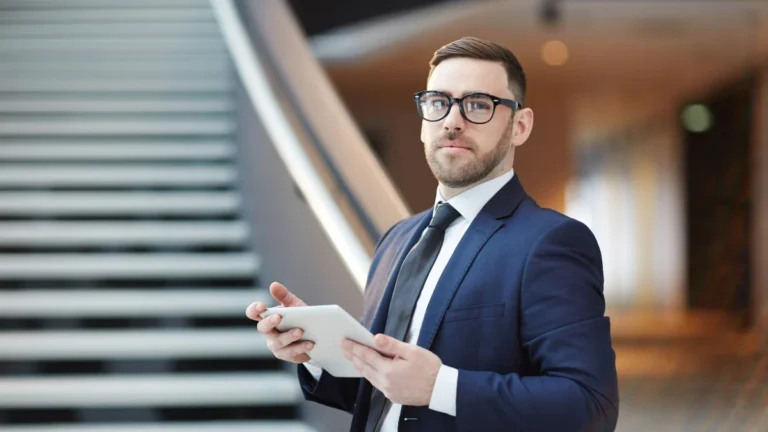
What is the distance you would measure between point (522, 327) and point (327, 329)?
28 centimetres

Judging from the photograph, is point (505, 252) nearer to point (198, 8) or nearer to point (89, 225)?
point (89, 225)

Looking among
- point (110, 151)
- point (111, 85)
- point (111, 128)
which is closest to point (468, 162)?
point (110, 151)

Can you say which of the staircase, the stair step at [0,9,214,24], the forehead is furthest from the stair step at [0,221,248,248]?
the forehead

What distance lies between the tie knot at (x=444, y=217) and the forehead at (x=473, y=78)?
184 mm

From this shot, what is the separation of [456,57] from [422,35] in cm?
809

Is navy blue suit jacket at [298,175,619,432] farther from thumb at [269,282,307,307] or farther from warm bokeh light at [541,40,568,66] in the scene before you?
warm bokeh light at [541,40,568,66]

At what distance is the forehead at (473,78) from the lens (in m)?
1.40

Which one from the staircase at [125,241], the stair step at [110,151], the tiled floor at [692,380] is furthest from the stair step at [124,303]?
the tiled floor at [692,380]

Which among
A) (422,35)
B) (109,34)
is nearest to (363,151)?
(109,34)

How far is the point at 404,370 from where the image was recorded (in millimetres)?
1259

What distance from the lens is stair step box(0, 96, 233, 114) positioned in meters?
5.60

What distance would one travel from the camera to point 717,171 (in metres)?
13.7

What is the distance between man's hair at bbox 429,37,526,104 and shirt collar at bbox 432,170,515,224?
0.12 m

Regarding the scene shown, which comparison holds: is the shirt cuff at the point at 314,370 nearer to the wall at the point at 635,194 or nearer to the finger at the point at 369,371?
the finger at the point at 369,371
